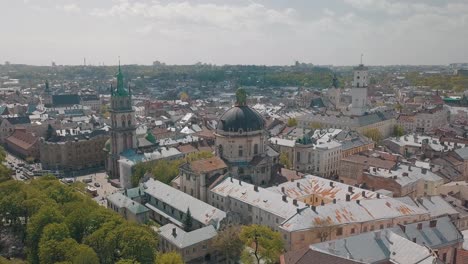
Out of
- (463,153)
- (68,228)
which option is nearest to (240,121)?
(68,228)

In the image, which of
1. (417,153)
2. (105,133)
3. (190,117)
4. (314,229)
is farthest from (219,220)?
(190,117)

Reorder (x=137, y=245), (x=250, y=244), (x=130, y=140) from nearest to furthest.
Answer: (x=137, y=245) < (x=250, y=244) < (x=130, y=140)

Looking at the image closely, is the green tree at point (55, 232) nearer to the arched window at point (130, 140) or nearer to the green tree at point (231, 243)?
the green tree at point (231, 243)

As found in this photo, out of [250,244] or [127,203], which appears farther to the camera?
[127,203]

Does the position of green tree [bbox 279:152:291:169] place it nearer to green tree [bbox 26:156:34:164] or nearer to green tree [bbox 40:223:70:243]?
green tree [bbox 40:223:70:243]

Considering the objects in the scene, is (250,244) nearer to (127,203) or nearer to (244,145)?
(127,203)

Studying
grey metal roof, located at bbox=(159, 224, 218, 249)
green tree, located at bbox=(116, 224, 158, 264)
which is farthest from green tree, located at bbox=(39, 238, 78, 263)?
grey metal roof, located at bbox=(159, 224, 218, 249)
